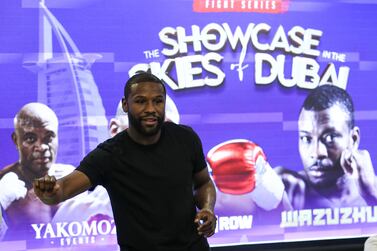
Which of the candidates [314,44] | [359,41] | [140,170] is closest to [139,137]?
[140,170]

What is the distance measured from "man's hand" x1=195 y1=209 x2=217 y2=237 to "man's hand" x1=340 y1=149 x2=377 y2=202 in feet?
4.39

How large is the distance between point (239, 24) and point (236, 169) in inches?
26.9

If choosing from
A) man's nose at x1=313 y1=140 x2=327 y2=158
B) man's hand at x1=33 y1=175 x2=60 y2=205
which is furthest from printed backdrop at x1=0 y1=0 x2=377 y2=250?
man's hand at x1=33 y1=175 x2=60 y2=205

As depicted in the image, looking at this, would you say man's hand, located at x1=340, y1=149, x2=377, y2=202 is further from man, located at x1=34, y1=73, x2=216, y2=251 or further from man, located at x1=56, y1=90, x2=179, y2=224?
man, located at x1=34, y1=73, x2=216, y2=251

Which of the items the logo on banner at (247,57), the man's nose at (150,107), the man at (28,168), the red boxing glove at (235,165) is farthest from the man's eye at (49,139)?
the man's nose at (150,107)

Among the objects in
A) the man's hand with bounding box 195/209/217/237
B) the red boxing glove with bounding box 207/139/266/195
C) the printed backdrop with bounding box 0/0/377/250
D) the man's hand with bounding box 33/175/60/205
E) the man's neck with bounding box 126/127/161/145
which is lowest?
the man's hand with bounding box 195/209/217/237

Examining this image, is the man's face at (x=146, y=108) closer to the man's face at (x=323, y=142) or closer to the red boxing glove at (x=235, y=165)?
the red boxing glove at (x=235, y=165)

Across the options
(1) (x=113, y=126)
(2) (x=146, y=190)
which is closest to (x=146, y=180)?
(2) (x=146, y=190)

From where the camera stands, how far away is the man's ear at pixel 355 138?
2.73 m

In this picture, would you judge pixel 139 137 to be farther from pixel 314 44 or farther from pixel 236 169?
pixel 314 44

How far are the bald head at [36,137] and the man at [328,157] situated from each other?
1064 millimetres

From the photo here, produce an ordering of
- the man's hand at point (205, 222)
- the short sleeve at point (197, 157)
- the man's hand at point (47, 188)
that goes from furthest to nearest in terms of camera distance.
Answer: the short sleeve at point (197, 157) → the man's hand at point (205, 222) → the man's hand at point (47, 188)

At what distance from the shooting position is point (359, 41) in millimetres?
2752

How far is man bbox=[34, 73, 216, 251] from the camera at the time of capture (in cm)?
158
